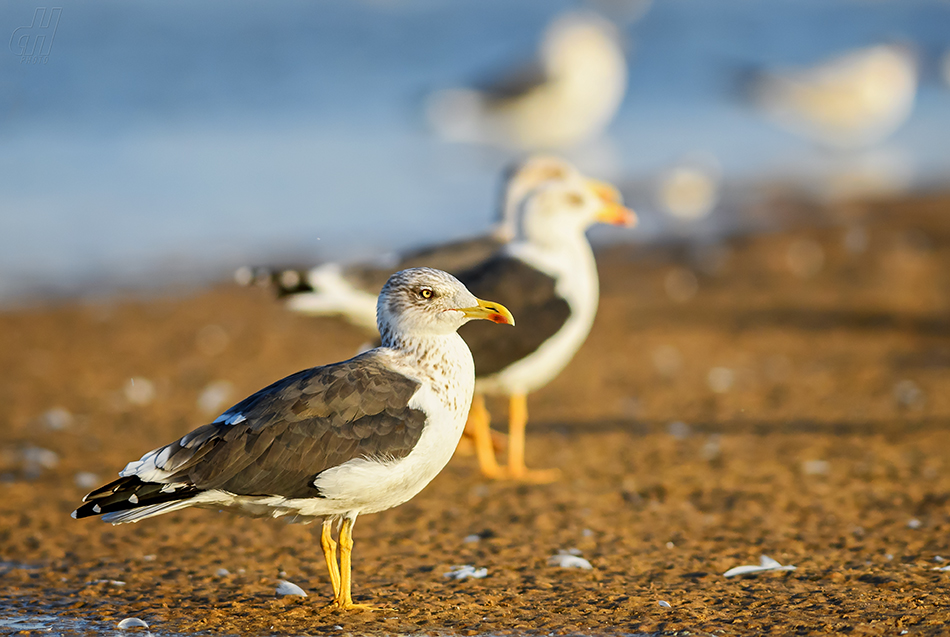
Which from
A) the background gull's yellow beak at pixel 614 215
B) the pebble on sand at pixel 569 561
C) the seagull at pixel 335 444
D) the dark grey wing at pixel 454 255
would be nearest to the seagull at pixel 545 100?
the background gull's yellow beak at pixel 614 215

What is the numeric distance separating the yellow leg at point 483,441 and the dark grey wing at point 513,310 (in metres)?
0.34

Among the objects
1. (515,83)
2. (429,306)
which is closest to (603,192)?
(429,306)

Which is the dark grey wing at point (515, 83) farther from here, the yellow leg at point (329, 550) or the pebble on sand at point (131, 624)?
the pebble on sand at point (131, 624)

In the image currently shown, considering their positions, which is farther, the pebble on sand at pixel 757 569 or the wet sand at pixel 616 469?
the pebble on sand at pixel 757 569

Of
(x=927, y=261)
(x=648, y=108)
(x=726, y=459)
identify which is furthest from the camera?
(x=648, y=108)

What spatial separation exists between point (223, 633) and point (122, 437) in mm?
3307

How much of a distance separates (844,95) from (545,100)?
4633 mm

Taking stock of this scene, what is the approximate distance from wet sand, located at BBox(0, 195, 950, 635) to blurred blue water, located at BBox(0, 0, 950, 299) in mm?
2538

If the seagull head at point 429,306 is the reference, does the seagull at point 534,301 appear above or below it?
above

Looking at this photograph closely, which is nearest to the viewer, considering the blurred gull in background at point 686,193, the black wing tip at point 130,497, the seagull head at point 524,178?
the black wing tip at point 130,497

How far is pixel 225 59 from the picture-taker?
24141 mm

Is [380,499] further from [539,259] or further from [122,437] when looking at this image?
[122,437]

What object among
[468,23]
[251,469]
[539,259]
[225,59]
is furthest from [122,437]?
[468,23]

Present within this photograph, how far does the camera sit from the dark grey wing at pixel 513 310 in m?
6.29
